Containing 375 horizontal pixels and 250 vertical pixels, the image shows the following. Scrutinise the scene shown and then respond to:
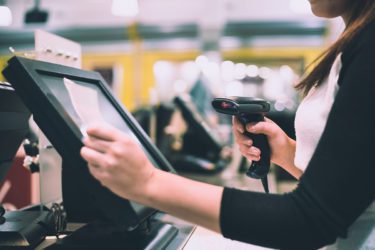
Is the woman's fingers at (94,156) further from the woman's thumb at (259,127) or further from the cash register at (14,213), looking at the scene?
the woman's thumb at (259,127)

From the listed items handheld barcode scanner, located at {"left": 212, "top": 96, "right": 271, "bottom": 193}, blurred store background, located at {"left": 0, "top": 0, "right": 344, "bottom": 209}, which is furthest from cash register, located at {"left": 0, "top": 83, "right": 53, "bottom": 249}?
blurred store background, located at {"left": 0, "top": 0, "right": 344, "bottom": 209}

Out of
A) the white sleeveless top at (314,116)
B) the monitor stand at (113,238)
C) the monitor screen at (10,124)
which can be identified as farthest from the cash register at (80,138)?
the white sleeveless top at (314,116)

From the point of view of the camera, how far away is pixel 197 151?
2686 millimetres

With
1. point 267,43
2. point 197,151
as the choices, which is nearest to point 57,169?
point 197,151

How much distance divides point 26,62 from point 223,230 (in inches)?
16.2

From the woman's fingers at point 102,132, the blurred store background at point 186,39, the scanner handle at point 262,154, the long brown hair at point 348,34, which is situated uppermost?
the long brown hair at point 348,34

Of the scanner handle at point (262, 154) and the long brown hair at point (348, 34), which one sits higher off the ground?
the long brown hair at point (348, 34)

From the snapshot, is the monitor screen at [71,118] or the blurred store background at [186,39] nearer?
the monitor screen at [71,118]

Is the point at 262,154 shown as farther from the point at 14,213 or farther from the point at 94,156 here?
the point at 14,213

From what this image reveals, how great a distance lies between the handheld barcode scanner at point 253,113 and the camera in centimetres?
85

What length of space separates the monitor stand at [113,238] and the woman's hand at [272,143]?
267 mm

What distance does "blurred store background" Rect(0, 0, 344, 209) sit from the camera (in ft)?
27.6

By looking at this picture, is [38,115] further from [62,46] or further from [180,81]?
[180,81]

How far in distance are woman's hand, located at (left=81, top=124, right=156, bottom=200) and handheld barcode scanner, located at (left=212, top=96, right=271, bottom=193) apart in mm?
320
